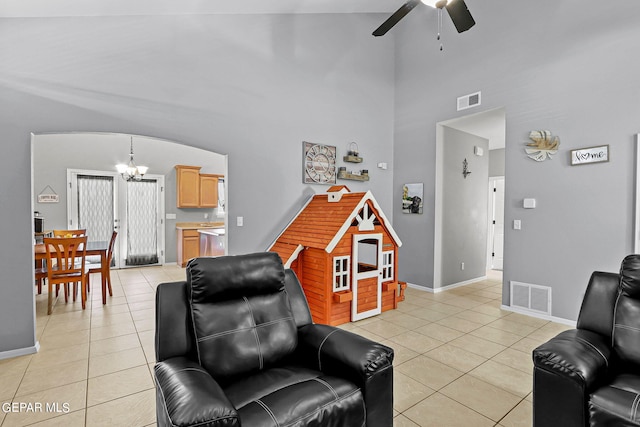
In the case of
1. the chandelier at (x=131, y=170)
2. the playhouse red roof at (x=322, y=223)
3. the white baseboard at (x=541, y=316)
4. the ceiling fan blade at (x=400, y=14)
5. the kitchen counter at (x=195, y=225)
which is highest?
the ceiling fan blade at (x=400, y=14)

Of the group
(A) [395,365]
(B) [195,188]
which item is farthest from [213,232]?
(A) [395,365]

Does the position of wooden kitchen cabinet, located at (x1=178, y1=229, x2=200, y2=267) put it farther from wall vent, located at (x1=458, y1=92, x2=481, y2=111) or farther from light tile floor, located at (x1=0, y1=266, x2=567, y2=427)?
wall vent, located at (x1=458, y1=92, x2=481, y2=111)

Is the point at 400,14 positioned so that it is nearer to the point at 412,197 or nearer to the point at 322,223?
the point at 322,223

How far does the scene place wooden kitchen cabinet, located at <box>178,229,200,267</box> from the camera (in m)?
7.24

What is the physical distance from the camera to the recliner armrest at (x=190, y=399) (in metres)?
1.13

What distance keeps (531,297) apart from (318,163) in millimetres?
3378

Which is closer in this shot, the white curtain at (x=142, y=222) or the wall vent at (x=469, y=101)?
the wall vent at (x=469, y=101)

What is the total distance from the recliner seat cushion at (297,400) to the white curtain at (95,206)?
692 centimetres

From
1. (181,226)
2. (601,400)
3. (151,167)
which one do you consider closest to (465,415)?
(601,400)

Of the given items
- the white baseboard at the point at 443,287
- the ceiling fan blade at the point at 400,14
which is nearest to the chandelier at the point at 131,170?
the ceiling fan blade at the point at 400,14

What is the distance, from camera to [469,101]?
185 inches

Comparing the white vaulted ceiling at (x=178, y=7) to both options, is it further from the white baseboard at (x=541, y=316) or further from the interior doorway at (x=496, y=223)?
the white baseboard at (x=541, y=316)

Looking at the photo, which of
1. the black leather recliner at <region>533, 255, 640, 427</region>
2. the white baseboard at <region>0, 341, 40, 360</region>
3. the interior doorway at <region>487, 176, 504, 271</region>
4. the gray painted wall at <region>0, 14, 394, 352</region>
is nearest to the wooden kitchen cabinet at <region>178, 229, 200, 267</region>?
the gray painted wall at <region>0, 14, 394, 352</region>

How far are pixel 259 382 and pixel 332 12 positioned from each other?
516 cm
